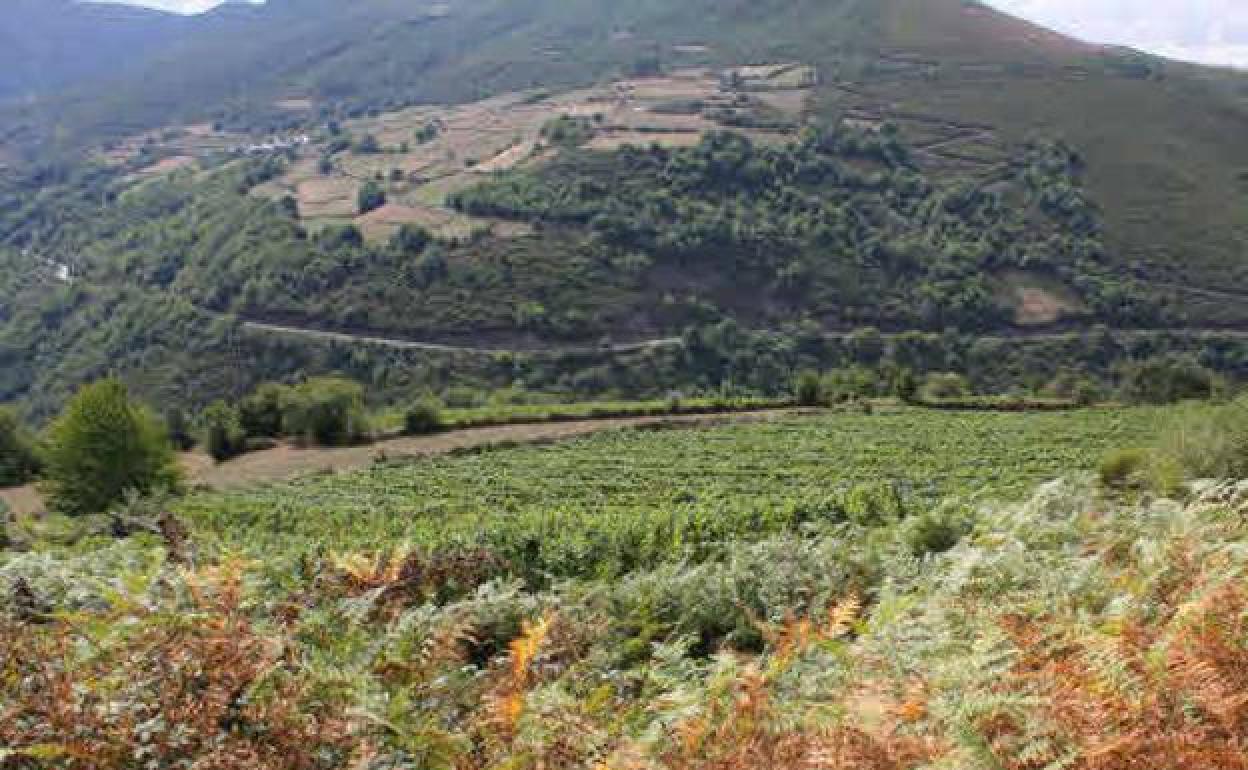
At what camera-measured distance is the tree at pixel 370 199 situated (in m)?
119

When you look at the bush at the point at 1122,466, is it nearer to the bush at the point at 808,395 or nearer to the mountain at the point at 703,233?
the bush at the point at 808,395

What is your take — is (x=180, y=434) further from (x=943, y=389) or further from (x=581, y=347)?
(x=943, y=389)

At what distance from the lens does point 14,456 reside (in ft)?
183

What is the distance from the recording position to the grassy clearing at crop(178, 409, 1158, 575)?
75.3 feet

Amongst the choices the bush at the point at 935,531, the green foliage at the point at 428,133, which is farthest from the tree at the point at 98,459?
the green foliage at the point at 428,133

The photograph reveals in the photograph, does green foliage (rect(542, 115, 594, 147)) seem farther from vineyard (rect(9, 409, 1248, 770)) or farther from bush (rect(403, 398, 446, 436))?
vineyard (rect(9, 409, 1248, 770))

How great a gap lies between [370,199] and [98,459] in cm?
7752

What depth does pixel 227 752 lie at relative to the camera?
521 cm

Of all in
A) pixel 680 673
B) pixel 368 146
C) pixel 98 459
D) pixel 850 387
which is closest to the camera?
pixel 680 673

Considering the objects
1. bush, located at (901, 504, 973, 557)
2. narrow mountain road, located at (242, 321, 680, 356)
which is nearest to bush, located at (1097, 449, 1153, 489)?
bush, located at (901, 504, 973, 557)

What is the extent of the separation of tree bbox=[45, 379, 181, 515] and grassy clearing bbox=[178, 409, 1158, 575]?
16.4ft

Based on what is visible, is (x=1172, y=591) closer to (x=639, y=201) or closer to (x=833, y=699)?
(x=833, y=699)

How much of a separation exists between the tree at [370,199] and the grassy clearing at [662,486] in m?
75.7

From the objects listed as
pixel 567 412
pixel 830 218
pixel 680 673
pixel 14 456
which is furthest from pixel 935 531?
pixel 830 218
